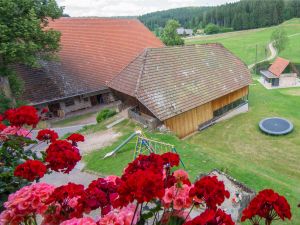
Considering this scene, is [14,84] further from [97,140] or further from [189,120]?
[189,120]

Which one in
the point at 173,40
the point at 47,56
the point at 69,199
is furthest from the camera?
the point at 173,40

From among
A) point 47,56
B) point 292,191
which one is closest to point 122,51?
point 47,56

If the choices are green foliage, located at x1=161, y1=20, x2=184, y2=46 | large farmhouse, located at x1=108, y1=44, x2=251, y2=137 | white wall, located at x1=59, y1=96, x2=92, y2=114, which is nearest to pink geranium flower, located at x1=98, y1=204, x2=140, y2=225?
large farmhouse, located at x1=108, y1=44, x2=251, y2=137

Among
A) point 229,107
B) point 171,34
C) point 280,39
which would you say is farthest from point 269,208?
point 280,39

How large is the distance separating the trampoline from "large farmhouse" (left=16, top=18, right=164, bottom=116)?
50.2ft

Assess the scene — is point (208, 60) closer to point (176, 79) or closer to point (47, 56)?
point (176, 79)

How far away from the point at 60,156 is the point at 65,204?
30.8 inches

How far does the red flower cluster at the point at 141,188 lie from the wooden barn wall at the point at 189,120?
1580cm

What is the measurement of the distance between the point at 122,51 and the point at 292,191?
25945mm

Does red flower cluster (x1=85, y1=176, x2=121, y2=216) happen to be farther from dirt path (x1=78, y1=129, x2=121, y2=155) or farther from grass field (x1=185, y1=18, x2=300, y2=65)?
grass field (x1=185, y1=18, x2=300, y2=65)

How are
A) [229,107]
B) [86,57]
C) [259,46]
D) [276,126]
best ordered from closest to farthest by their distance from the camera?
[276,126], [229,107], [86,57], [259,46]

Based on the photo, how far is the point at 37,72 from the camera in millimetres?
27922

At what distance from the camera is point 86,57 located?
3161 centimetres

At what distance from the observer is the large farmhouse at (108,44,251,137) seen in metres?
18.7
